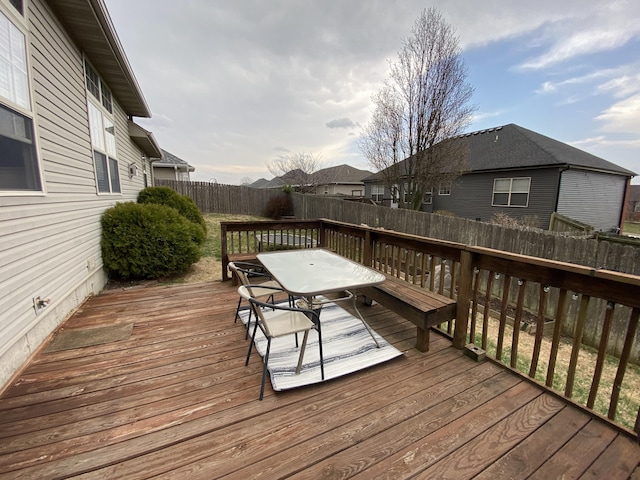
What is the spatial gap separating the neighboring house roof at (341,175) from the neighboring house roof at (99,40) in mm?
20222

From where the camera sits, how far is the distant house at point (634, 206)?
26922 millimetres

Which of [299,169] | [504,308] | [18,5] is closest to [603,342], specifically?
[504,308]

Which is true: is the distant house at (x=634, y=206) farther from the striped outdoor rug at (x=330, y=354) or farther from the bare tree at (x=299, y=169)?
the striped outdoor rug at (x=330, y=354)

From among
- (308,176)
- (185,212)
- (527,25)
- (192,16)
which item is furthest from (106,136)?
(308,176)

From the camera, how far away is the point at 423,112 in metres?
9.44

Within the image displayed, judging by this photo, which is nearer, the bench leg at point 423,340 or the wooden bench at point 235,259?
the bench leg at point 423,340

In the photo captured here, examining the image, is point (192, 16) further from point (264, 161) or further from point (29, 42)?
point (264, 161)

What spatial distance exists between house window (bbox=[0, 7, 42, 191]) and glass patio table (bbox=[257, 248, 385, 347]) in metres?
2.15

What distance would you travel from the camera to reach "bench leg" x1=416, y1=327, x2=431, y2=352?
8.00ft

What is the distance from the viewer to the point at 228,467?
1.37 meters

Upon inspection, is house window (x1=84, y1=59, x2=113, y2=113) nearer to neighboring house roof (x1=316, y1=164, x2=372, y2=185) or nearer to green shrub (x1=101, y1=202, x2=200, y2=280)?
green shrub (x1=101, y1=202, x2=200, y2=280)

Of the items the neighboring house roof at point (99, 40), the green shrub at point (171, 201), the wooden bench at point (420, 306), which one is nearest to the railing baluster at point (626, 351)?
the wooden bench at point (420, 306)

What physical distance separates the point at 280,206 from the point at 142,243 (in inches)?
436

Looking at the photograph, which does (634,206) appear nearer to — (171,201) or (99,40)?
(171,201)
